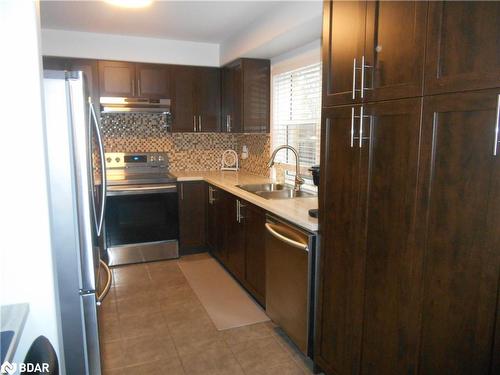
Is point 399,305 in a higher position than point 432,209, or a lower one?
lower

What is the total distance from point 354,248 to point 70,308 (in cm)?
137

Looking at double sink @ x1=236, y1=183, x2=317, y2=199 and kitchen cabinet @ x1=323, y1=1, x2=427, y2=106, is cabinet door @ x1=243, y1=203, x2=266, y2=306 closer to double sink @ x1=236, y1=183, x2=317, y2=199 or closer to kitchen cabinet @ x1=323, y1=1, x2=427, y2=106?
double sink @ x1=236, y1=183, x2=317, y2=199

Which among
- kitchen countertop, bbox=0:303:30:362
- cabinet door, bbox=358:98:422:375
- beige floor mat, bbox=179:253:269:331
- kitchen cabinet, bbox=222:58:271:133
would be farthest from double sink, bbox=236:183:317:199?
kitchen countertop, bbox=0:303:30:362

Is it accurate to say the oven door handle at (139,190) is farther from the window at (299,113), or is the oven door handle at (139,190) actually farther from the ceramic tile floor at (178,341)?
the window at (299,113)

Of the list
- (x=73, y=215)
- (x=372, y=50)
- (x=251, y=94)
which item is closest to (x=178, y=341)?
(x=73, y=215)

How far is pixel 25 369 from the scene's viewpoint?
3.17ft

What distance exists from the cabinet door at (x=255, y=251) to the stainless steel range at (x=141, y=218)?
1.26 meters

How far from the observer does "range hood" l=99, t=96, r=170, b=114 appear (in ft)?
13.0

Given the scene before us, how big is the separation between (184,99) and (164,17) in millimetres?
1072

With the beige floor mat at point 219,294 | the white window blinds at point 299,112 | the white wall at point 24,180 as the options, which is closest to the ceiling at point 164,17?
the white window blinds at point 299,112

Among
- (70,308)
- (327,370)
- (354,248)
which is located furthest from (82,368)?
(354,248)

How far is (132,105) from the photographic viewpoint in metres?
4.02

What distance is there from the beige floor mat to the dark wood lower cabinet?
0.98 meters

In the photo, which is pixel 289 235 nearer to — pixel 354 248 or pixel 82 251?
pixel 354 248
